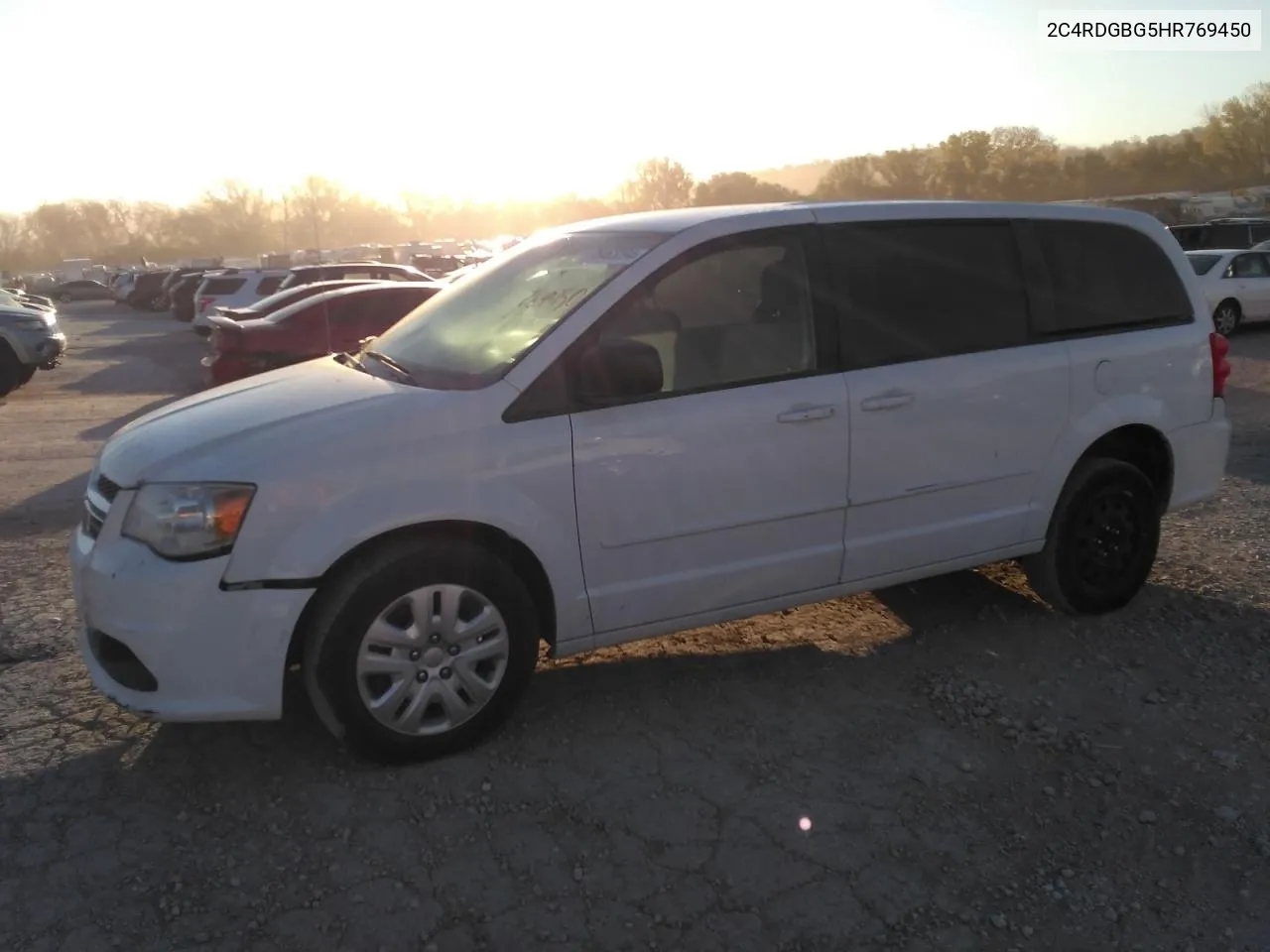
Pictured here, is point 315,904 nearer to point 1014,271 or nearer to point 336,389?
point 336,389

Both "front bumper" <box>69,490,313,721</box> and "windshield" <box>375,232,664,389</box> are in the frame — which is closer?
"front bumper" <box>69,490,313,721</box>

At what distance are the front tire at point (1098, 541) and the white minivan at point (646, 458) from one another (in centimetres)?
1

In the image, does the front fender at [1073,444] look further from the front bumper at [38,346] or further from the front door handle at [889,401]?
the front bumper at [38,346]

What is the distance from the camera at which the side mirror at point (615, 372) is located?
3684 mm

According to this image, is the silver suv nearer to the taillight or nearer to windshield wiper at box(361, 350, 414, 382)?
windshield wiper at box(361, 350, 414, 382)

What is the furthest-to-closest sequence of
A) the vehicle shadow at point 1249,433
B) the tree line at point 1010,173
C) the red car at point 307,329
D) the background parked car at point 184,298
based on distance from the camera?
the tree line at point 1010,173 < the background parked car at point 184,298 < the red car at point 307,329 < the vehicle shadow at point 1249,433

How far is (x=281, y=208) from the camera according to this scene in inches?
4973

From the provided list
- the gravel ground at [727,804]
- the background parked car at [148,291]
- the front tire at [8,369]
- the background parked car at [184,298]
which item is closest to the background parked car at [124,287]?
the background parked car at [148,291]

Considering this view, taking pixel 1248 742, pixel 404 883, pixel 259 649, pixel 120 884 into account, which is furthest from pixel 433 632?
pixel 1248 742

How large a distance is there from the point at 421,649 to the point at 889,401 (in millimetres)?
2025

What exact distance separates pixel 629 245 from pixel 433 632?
165 cm

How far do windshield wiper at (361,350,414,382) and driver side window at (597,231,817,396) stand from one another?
790mm

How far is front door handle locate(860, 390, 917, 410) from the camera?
417 cm

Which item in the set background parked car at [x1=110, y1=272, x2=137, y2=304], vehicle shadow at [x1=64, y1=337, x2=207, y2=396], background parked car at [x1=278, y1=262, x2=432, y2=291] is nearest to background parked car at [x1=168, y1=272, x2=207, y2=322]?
vehicle shadow at [x1=64, y1=337, x2=207, y2=396]
